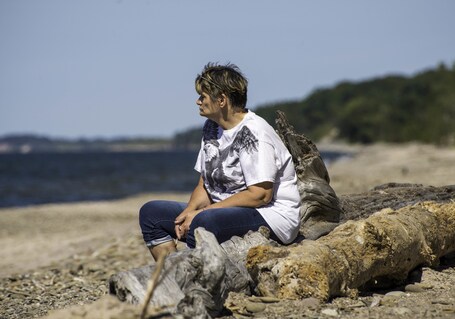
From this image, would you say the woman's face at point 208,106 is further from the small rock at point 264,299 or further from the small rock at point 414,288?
the small rock at point 414,288

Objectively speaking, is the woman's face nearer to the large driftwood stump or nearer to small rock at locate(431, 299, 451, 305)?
the large driftwood stump

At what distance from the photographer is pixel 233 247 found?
5559 mm

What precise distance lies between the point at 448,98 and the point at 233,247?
61912mm

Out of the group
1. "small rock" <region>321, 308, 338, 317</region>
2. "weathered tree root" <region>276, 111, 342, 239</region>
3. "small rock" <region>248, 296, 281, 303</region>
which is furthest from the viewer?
"weathered tree root" <region>276, 111, 342, 239</region>

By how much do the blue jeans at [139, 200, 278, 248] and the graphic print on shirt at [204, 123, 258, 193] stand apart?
311 mm

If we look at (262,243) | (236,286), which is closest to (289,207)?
(262,243)

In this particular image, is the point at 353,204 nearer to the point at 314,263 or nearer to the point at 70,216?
the point at 314,263

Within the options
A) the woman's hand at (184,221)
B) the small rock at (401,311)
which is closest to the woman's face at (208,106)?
the woman's hand at (184,221)

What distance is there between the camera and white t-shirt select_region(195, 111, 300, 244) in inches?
217

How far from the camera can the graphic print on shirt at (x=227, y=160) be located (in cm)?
561

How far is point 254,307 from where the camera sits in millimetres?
5180

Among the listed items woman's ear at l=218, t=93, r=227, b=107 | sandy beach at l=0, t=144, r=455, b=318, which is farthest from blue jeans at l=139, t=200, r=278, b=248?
sandy beach at l=0, t=144, r=455, b=318

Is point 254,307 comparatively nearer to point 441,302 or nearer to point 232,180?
point 232,180

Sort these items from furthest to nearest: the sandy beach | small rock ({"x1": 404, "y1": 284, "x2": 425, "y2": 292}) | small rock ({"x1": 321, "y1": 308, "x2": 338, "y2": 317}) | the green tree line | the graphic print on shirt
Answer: the green tree line < the sandy beach < small rock ({"x1": 404, "y1": 284, "x2": 425, "y2": 292}) < the graphic print on shirt < small rock ({"x1": 321, "y1": 308, "x2": 338, "y2": 317})
